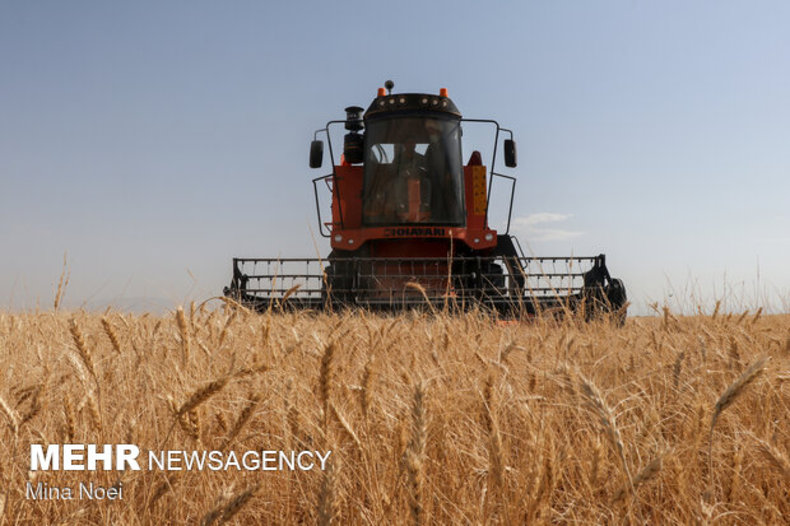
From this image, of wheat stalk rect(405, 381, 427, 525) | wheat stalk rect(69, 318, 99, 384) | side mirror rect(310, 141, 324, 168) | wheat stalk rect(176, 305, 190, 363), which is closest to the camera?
wheat stalk rect(405, 381, 427, 525)

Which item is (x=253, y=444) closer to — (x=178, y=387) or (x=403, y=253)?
(x=178, y=387)

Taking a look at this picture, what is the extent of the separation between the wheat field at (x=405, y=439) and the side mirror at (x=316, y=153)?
4792mm

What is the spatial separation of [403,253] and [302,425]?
20.4 ft

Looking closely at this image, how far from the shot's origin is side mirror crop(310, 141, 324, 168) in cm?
712

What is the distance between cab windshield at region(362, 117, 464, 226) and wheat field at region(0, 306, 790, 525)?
512 centimetres

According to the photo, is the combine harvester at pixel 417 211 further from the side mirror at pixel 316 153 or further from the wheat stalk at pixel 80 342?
the wheat stalk at pixel 80 342

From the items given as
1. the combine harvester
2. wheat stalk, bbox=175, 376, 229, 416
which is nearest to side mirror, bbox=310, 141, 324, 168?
the combine harvester

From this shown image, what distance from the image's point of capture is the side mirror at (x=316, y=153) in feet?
23.4

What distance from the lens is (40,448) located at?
1.30 meters

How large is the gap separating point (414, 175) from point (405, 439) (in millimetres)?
6722

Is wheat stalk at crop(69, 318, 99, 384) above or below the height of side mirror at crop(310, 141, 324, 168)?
below

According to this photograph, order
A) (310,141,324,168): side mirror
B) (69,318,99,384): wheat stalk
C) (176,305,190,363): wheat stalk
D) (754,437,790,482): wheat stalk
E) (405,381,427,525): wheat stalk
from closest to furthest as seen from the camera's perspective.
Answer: (405,381,427,525): wheat stalk → (754,437,790,482): wheat stalk → (69,318,99,384): wheat stalk → (176,305,190,363): wheat stalk → (310,141,324,168): side mirror

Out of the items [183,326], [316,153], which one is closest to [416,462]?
[183,326]

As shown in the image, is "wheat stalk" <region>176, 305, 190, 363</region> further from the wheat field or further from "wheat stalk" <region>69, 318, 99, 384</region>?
"wheat stalk" <region>69, 318, 99, 384</region>
